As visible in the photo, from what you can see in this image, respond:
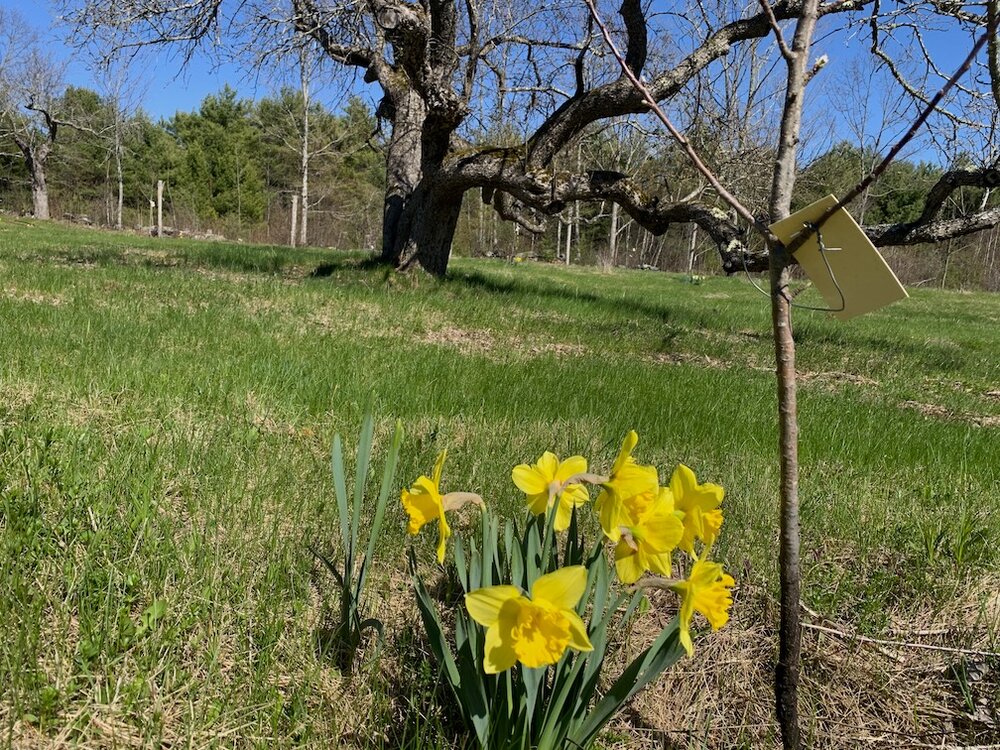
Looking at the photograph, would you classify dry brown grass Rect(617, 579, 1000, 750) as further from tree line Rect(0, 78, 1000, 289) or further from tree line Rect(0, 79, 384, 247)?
tree line Rect(0, 79, 384, 247)

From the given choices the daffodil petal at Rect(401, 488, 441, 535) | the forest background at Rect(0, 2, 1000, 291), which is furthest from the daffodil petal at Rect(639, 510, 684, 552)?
the forest background at Rect(0, 2, 1000, 291)

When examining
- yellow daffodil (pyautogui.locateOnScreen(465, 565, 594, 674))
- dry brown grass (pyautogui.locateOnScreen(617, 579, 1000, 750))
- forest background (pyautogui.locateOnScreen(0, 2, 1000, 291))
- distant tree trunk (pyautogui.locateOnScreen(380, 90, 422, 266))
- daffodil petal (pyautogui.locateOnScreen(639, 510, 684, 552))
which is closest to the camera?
yellow daffodil (pyautogui.locateOnScreen(465, 565, 594, 674))

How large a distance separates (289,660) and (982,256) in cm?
4274

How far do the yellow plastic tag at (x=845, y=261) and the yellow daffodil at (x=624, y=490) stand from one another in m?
0.47

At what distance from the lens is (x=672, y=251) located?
132ft

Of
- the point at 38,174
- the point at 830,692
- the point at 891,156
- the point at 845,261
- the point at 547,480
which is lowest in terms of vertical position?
the point at 830,692

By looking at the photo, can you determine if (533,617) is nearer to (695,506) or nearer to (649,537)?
(649,537)

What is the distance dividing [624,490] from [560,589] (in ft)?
0.76

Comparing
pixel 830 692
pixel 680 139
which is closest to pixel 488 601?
pixel 680 139

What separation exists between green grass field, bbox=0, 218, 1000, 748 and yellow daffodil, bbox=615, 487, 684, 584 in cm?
56

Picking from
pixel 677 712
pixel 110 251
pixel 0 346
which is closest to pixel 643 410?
pixel 677 712

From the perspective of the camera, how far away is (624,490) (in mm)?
1162

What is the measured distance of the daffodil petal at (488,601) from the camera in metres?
Result: 1.01

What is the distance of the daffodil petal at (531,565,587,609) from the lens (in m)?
1.01
